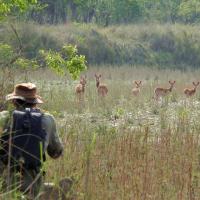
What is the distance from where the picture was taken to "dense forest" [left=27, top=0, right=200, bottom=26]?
6136 cm

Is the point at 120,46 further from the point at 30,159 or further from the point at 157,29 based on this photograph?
the point at 30,159

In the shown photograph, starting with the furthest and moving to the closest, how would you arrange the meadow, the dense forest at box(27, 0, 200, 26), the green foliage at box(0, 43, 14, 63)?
the dense forest at box(27, 0, 200, 26)
the green foliage at box(0, 43, 14, 63)
the meadow

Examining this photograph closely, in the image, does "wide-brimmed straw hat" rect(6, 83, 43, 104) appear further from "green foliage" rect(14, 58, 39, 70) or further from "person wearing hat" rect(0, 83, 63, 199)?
"green foliage" rect(14, 58, 39, 70)

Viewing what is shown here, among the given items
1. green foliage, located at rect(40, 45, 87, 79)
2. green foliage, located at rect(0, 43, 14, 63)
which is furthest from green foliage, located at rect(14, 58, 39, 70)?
green foliage, located at rect(40, 45, 87, 79)

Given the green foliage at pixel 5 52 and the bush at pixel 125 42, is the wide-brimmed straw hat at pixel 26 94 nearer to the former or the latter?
the green foliage at pixel 5 52

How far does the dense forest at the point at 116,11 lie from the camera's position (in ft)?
201

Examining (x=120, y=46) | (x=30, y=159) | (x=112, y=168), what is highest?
(x=30, y=159)

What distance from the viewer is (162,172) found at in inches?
286

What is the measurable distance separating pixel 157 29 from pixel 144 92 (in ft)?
70.2

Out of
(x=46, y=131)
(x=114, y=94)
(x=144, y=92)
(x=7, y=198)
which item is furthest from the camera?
(x=144, y=92)

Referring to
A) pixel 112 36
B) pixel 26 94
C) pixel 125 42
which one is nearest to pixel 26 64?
pixel 26 94

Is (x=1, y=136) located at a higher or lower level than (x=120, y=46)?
higher

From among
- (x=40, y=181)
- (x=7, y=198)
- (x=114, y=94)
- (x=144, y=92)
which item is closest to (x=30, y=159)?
(x=40, y=181)

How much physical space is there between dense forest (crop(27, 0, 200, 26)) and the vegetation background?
98 mm
